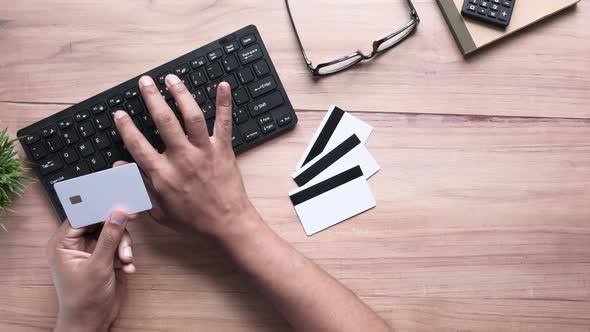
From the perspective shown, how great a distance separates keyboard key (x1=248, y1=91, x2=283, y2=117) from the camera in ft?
2.89

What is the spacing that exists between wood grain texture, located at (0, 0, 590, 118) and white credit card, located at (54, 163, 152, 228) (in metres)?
0.19

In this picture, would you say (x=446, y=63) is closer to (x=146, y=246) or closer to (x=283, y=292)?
(x=283, y=292)

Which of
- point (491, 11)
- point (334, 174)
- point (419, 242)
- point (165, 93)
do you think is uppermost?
point (165, 93)

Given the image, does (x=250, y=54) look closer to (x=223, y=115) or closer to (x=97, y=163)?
(x=223, y=115)

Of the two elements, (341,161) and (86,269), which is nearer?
(86,269)

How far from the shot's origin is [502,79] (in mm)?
924

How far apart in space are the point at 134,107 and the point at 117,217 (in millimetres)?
183

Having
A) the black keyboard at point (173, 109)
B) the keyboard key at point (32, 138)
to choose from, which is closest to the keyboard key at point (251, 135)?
the black keyboard at point (173, 109)

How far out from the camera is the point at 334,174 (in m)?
0.90

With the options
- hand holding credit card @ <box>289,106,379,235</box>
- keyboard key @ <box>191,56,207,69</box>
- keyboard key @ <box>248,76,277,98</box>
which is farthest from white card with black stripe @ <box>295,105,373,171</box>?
keyboard key @ <box>191,56,207,69</box>

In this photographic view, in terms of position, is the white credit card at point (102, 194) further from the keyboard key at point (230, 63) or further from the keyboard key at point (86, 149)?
the keyboard key at point (230, 63)

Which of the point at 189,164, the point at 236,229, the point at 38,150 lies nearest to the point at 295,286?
the point at 236,229

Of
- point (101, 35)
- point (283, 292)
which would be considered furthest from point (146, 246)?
point (101, 35)

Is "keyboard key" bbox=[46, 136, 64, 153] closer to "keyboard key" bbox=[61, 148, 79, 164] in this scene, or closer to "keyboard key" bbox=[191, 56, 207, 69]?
"keyboard key" bbox=[61, 148, 79, 164]
